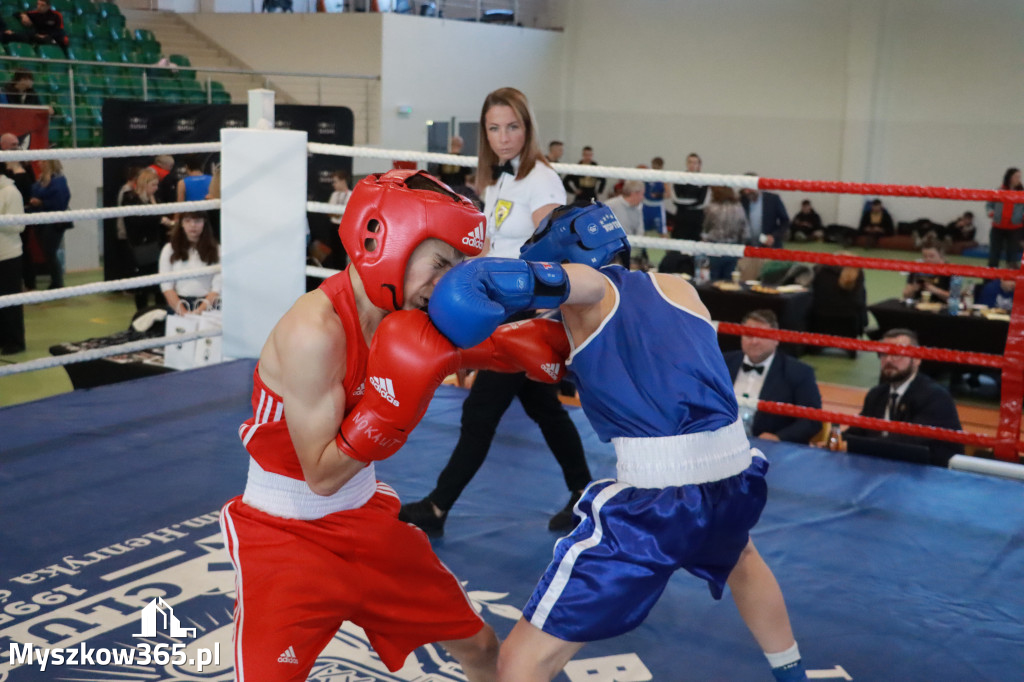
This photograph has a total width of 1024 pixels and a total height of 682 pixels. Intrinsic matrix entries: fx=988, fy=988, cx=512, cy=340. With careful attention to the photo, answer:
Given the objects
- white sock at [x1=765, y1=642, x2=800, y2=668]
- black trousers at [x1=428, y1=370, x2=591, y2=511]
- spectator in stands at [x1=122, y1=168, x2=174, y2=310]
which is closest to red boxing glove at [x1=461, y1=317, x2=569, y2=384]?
white sock at [x1=765, y1=642, x2=800, y2=668]

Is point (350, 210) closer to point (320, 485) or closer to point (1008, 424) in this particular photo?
point (320, 485)

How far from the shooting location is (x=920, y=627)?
2232 millimetres

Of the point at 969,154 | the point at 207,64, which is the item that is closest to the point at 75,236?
the point at 207,64

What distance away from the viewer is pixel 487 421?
2668 mm

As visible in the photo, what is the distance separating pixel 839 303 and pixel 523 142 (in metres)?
4.91

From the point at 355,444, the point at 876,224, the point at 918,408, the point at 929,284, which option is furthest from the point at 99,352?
the point at 876,224

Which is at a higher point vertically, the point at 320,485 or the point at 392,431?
the point at 392,431

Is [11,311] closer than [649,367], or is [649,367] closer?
[649,367]

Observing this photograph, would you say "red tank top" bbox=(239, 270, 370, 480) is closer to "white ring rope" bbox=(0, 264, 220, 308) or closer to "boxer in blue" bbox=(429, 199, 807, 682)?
"boxer in blue" bbox=(429, 199, 807, 682)

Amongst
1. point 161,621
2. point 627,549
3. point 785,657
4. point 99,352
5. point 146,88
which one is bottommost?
point 161,621

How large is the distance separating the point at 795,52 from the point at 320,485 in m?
14.3

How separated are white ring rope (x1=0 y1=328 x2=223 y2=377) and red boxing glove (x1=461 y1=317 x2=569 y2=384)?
207 centimetres

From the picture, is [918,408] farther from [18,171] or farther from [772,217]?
[18,171]

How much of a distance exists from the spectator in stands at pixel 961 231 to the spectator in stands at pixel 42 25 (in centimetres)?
1104
